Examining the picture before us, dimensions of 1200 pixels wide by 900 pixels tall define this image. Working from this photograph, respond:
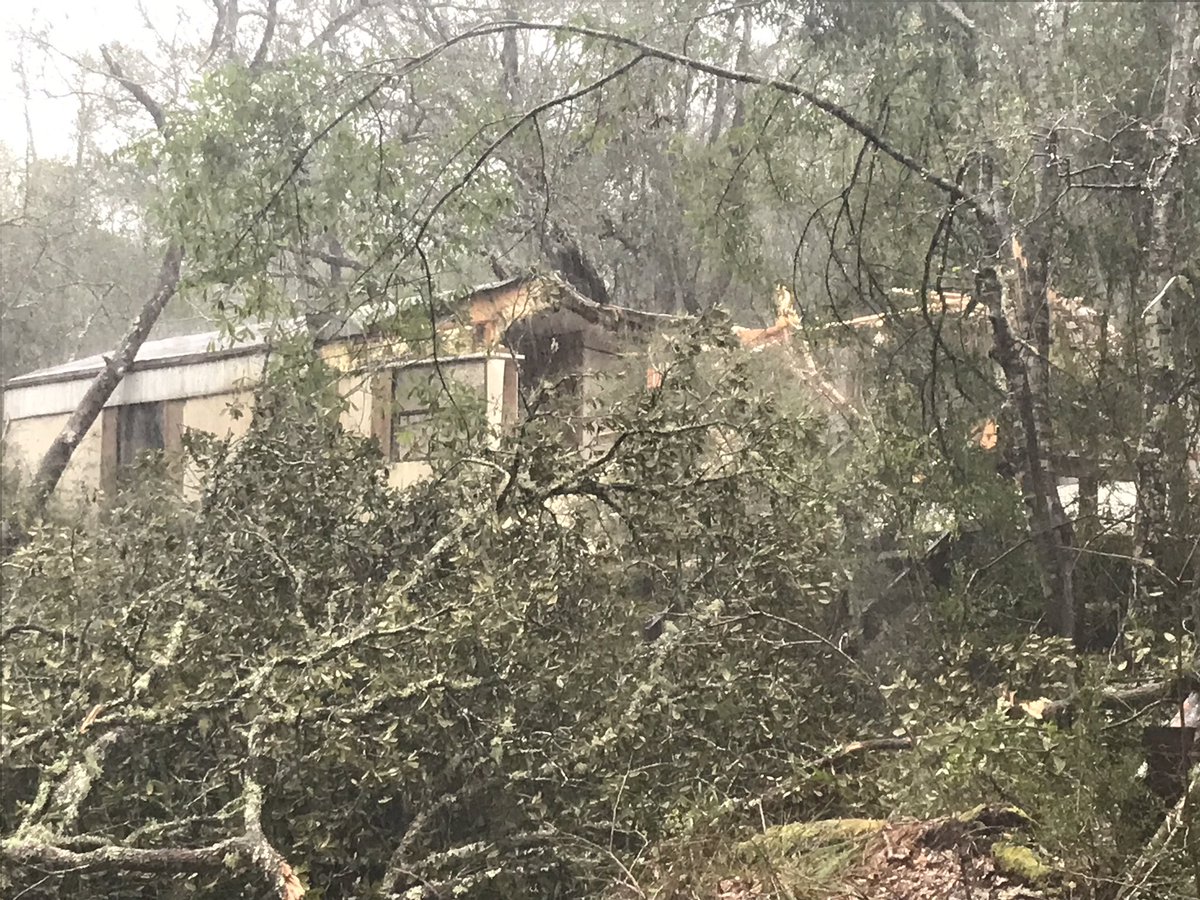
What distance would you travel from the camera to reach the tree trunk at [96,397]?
2.88 meters

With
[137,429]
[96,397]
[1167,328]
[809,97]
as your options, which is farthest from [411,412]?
[1167,328]

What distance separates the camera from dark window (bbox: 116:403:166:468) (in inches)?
118

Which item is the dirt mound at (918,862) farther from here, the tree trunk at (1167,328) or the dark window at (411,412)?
the dark window at (411,412)

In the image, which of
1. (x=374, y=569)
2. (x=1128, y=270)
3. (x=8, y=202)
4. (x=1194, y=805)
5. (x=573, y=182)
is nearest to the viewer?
(x=1194, y=805)

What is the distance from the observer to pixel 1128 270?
1.74 meters

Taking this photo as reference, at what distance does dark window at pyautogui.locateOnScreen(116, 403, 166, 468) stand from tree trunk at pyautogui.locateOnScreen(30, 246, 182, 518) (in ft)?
0.27

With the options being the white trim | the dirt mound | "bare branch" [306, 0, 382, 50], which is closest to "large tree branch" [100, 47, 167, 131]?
"bare branch" [306, 0, 382, 50]

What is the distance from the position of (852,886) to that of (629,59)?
1.52 meters

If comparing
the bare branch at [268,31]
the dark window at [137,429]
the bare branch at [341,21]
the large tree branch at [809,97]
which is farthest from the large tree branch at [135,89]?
the large tree branch at [809,97]

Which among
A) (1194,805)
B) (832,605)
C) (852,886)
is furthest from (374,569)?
(1194,805)

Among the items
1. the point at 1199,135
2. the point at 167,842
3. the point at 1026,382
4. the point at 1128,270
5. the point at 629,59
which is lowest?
the point at 167,842

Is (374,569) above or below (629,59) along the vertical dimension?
below

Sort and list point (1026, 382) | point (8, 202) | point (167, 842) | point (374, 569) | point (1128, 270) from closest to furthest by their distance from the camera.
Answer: point (167, 842) < point (1128, 270) < point (1026, 382) < point (374, 569) < point (8, 202)

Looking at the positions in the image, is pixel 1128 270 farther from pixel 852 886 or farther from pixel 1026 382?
pixel 852 886
